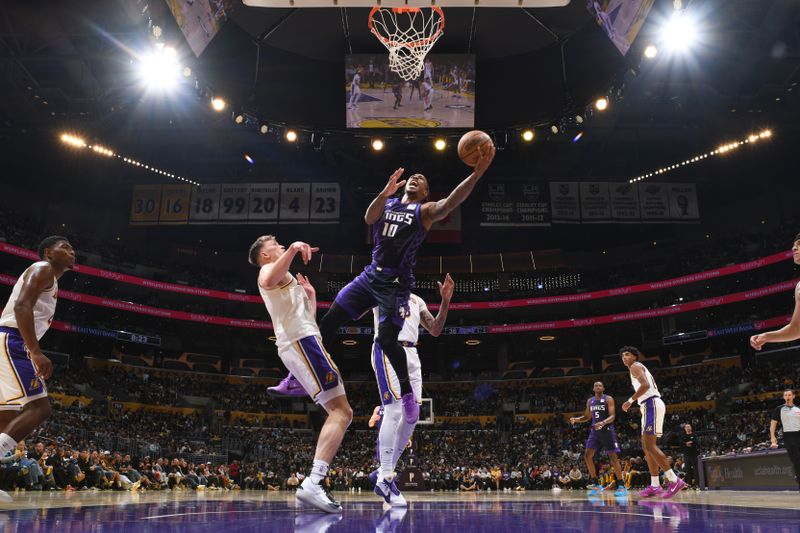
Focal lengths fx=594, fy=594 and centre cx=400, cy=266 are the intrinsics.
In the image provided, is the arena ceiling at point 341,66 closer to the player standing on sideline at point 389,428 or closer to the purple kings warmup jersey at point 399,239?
the purple kings warmup jersey at point 399,239

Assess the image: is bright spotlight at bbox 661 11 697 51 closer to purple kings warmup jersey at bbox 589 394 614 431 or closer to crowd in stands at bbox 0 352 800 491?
purple kings warmup jersey at bbox 589 394 614 431

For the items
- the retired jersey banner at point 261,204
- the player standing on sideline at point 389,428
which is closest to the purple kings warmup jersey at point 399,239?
the player standing on sideline at point 389,428

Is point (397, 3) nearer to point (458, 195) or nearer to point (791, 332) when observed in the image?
point (458, 195)

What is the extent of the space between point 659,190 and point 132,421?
2455cm

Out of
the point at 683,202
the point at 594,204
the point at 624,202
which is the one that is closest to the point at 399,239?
the point at 594,204

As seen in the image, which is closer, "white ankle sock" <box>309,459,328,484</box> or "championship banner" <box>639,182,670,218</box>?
"white ankle sock" <box>309,459,328,484</box>

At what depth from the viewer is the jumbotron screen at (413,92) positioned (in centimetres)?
1681

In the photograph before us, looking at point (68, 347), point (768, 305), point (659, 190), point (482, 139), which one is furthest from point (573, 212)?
point (68, 347)

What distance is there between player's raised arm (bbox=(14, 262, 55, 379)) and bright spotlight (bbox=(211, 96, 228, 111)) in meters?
15.8

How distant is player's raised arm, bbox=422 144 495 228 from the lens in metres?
4.43

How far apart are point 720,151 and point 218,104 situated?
20.1 m

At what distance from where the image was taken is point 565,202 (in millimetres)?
24703

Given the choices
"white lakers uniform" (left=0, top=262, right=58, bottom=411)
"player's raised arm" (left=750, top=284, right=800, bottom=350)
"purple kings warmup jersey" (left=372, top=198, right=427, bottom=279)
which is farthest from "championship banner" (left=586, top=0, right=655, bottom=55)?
"white lakers uniform" (left=0, top=262, right=58, bottom=411)

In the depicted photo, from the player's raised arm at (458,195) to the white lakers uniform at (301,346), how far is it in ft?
4.09
